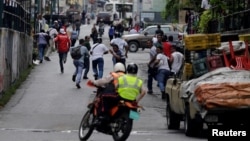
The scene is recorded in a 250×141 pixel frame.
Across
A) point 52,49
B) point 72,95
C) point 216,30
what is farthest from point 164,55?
point 52,49

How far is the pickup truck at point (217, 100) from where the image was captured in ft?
54.4

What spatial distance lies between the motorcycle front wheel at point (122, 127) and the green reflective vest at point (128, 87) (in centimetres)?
44

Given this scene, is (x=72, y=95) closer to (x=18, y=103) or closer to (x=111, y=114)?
(x=18, y=103)

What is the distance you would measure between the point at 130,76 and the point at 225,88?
188cm

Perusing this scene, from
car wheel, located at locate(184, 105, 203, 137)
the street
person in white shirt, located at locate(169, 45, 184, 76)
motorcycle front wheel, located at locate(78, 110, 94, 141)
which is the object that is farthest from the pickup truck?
person in white shirt, located at locate(169, 45, 184, 76)

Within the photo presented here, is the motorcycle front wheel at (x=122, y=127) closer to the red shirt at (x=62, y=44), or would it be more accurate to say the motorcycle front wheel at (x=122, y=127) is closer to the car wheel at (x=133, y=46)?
the red shirt at (x=62, y=44)

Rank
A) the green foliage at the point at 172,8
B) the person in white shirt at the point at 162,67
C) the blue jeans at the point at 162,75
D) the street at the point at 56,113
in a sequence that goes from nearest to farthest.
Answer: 1. the street at the point at 56,113
2. the person in white shirt at the point at 162,67
3. the blue jeans at the point at 162,75
4. the green foliage at the point at 172,8

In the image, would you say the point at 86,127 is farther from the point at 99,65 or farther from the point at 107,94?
the point at 99,65

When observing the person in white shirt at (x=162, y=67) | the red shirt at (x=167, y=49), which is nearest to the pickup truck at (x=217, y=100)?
the person in white shirt at (x=162, y=67)

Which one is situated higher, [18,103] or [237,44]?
[237,44]

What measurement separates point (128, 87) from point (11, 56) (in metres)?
13.6

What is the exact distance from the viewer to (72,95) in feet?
93.7

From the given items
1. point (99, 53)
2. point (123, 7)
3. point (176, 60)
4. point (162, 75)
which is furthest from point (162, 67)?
point (123, 7)

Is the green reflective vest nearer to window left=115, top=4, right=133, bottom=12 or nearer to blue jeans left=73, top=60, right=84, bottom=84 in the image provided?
blue jeans left=73, top=60, right=84, bottom=84
